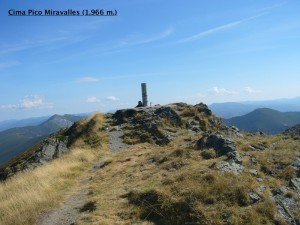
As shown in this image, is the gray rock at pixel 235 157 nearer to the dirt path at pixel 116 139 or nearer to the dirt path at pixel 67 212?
the dirt path at pixel 67 212

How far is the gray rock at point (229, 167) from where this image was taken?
14499 mm

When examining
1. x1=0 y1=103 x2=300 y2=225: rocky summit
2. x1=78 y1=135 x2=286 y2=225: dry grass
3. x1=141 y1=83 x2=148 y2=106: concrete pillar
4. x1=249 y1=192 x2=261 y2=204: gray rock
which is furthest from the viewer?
x1=141 y1=83 x2=148 y2=106: concrete pillar

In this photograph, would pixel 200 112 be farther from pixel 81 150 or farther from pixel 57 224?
pixel 57 224

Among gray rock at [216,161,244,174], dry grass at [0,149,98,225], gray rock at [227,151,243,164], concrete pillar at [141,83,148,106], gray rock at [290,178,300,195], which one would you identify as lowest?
dry grass at [0,149,98,225]

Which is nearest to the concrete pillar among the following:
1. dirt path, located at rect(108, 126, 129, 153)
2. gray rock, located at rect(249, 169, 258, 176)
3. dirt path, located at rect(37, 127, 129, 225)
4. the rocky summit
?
dirt path, located at rect(108, 126, 129, 153)

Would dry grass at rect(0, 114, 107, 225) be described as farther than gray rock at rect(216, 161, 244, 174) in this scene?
No

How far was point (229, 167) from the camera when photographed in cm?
1498

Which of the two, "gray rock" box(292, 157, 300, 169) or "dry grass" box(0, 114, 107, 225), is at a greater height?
"gray rock" box(292, 157, 300, 169)

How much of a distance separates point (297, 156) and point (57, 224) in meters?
12.4

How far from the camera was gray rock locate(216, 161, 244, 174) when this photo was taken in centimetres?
1450

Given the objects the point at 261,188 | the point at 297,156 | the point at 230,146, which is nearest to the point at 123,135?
the point at 230,146

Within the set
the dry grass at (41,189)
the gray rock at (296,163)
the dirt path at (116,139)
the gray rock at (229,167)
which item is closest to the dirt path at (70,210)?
the dry grass at (41,189)

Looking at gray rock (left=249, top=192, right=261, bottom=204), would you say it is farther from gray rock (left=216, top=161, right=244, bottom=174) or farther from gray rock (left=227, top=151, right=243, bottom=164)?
gray rock (left=227, top=151, right=243, bottom=164)

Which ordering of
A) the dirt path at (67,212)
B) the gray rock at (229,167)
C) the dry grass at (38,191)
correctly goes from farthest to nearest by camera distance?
1. the gray rock at (229,167)
2. the dry grass at (38,191)
3. the dirt path at (67,212)
